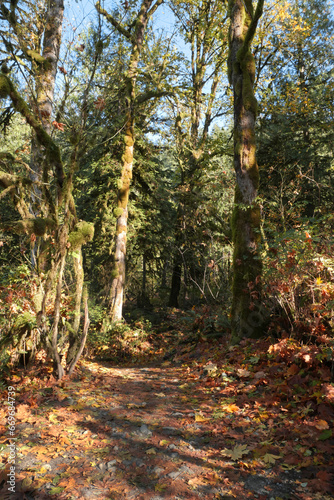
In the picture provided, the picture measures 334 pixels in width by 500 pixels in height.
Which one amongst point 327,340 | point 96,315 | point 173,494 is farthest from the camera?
point 96,315

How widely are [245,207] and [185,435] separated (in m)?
4.33

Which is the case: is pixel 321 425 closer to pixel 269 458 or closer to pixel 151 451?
pixel 269 458

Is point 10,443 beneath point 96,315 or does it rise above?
beneath

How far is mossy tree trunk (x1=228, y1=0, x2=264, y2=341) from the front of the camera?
6.38 meters

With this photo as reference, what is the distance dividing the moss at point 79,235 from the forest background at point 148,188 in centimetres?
3

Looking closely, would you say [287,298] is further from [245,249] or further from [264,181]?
[264,181]

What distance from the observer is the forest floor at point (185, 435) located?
8.27 feet

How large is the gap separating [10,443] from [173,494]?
1.60m

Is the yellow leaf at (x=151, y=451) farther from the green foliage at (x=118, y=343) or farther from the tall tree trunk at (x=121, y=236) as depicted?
the tall tree trunk at (x=121, y=236)

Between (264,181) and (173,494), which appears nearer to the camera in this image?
(173,494)

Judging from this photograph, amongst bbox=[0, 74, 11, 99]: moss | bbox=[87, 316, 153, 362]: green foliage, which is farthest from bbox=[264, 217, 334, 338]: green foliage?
bbox=[87, 316, 153, 362]: green foliage

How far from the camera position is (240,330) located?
21.1ft

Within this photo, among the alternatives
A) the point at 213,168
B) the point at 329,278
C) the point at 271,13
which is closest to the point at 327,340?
the point at 329,278

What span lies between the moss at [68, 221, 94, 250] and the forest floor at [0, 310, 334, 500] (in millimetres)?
1977
